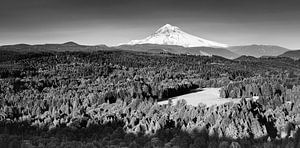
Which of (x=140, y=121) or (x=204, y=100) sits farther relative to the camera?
(x=204, y=100)

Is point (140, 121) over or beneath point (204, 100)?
over

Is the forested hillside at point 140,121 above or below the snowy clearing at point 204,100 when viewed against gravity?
above

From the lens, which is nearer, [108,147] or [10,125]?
[108,147]

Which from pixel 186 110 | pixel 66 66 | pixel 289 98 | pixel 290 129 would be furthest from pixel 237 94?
pixel 66 66

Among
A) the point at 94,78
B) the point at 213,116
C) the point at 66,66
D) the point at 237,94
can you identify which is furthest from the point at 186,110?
the point at 66,66

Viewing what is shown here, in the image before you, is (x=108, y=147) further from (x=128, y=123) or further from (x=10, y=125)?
(x=10, y=125)

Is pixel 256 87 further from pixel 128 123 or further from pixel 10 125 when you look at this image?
pixel 10 125

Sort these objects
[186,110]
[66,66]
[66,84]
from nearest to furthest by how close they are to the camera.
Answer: [186,110], [66,84], [66,66]

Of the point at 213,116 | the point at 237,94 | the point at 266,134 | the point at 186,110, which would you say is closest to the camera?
the point at 266,134

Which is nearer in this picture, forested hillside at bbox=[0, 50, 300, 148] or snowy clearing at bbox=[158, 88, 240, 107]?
forested hillside at bbox=[0, 50, 300, 148]

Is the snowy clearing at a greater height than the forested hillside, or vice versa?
the forested hillside
